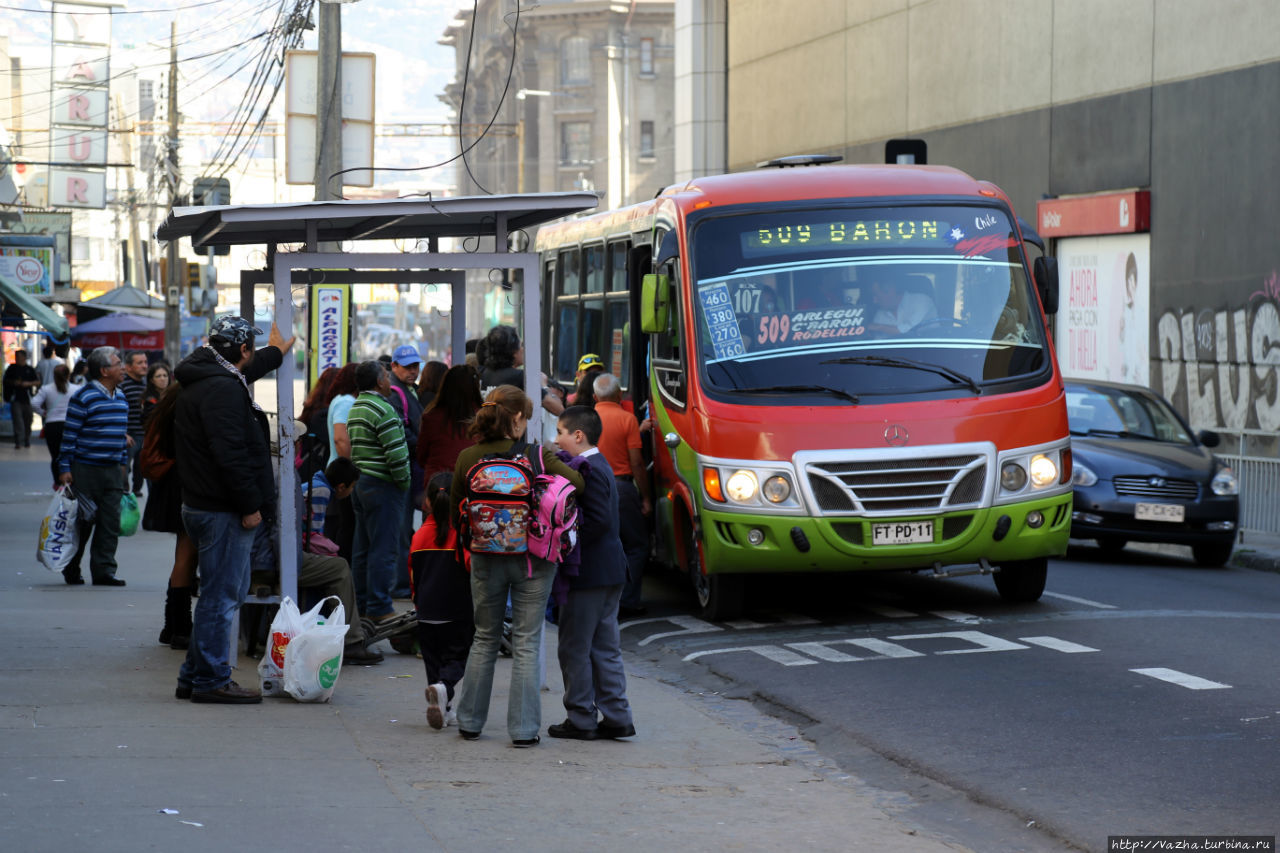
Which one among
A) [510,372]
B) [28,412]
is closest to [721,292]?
[510,372]

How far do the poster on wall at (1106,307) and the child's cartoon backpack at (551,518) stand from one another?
57.7 feet

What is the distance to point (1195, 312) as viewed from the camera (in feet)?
76.1

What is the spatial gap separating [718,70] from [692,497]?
29.1 meters

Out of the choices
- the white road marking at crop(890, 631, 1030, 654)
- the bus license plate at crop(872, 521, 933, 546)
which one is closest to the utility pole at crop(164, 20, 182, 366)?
the bus license plate at crop(872, 521, 933, 546)

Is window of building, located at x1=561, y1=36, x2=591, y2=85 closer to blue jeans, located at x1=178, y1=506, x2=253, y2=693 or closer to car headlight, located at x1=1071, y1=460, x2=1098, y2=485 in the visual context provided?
car headlight, located at x1=1071, y1=460, x2=1098, y2=485

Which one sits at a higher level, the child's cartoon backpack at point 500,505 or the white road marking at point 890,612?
the child's cartoon backpack at point 500,505

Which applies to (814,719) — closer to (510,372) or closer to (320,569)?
(320,569)

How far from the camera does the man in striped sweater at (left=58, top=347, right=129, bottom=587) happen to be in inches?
527

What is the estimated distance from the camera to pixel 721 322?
1192 centimetres

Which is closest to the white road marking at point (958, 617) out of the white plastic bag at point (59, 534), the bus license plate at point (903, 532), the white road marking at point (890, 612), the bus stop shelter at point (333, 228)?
the white road marking at point (890, 612)

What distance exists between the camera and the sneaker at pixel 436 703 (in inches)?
316

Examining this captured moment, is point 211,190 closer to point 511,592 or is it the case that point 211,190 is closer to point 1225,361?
point 1225,361

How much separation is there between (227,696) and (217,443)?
1.23m

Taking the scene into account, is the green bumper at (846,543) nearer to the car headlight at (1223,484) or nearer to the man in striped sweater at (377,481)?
the man in striped sweater at (377,481)
